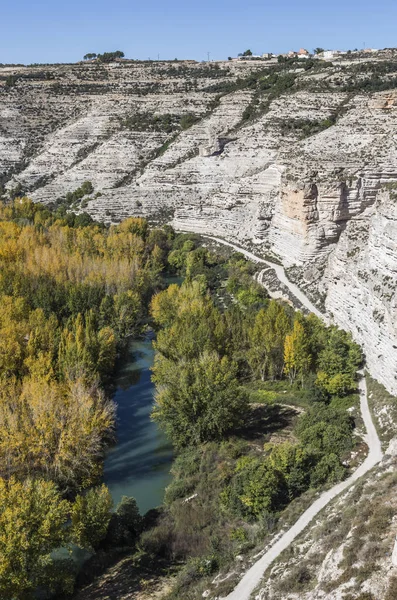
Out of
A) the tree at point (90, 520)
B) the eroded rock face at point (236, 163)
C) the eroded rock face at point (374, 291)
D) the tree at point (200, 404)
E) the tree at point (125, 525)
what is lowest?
the tree at point (125, 525)

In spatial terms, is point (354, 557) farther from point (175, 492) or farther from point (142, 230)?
point (142, 230)

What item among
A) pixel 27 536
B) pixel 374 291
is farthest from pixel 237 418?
pixel 27 536

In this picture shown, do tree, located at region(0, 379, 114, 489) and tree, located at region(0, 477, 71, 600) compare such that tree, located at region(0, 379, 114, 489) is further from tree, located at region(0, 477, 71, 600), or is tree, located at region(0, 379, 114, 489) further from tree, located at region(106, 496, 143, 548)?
tree, located at region(0, 477, 71, 600)

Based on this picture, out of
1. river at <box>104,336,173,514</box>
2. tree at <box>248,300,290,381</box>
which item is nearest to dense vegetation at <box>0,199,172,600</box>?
river at <box>104,336,173,514</box>

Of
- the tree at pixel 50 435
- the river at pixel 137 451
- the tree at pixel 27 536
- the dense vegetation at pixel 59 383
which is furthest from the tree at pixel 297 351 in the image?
the tree at pixel 27 536

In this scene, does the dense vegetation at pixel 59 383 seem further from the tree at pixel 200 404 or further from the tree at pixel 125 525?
the tree at pixel 200 404

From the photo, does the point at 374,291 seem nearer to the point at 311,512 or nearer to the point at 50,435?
the point at 311,512

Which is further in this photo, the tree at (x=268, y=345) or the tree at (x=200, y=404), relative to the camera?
the tree at (x=268, y=345)
